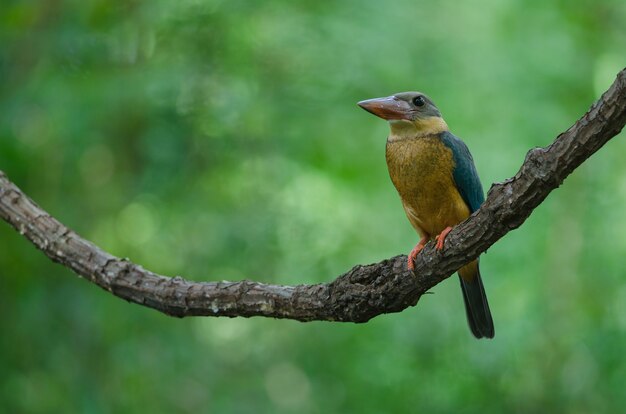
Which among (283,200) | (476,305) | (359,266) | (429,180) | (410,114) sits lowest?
(359,266)

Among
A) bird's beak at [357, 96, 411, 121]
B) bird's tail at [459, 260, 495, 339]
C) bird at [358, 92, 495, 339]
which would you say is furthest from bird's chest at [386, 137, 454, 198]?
bird's tail at [459, 260, 495, 339]

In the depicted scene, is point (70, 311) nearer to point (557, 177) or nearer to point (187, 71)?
point (187, 71)

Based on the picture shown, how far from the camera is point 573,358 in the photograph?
5.46m

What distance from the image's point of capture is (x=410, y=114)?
11.0 ft

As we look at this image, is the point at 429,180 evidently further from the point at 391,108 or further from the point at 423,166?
the point at 391,108

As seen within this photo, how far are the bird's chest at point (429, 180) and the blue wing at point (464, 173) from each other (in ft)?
0.07

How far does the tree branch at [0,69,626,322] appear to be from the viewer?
6.82ft

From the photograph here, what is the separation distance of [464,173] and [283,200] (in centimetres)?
232

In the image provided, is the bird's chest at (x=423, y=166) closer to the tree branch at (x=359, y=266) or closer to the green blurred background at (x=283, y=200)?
the tree branch at (x=359, y=266)

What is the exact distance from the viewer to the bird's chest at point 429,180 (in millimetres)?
3270

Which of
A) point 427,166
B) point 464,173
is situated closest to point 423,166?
point 427,166

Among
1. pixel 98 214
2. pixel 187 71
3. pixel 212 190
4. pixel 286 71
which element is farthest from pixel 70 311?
pixel 286 71

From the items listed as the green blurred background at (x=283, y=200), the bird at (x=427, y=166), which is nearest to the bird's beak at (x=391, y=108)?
the bird at (x=427, y=166)

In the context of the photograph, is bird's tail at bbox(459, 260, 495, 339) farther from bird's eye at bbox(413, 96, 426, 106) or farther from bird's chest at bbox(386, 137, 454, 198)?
bird's eye at bbox(413, 96, 426, 106)
